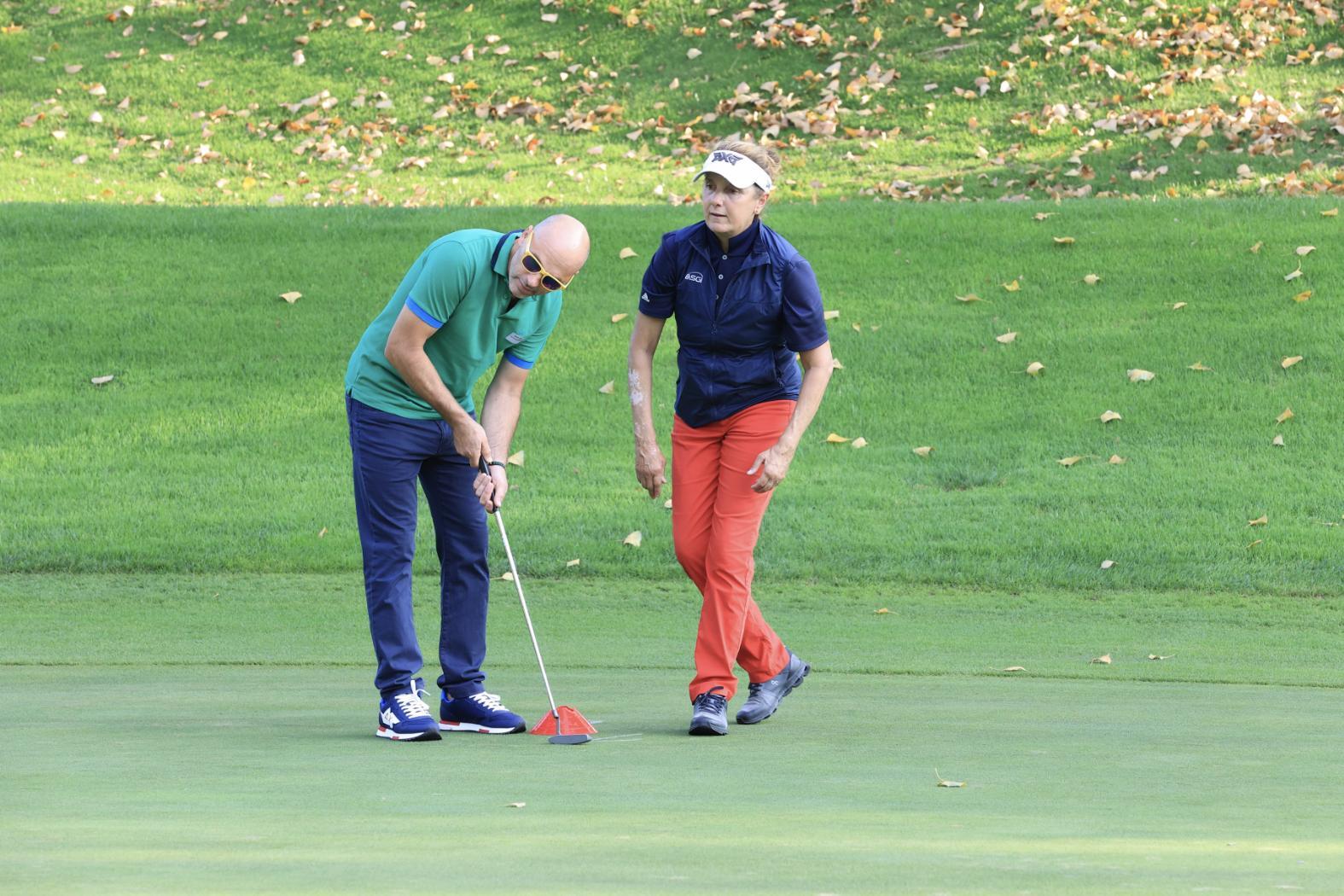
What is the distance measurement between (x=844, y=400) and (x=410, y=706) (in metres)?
8.23

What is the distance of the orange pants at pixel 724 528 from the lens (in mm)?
6082

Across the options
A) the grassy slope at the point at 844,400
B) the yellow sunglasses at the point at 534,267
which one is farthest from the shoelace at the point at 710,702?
the grassy slope at the point at 844,400

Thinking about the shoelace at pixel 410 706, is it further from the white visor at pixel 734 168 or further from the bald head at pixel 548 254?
the white visor at pixel 734 168

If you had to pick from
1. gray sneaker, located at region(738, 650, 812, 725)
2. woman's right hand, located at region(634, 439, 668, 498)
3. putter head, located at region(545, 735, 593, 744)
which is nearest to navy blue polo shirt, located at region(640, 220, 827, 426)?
woman's right hand, located at region(634, 439, 668, 498)

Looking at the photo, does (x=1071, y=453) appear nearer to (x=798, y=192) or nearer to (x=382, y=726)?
(x=798, y=192)

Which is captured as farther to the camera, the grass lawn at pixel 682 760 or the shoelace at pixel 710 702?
the shoelace at pixel 710 702

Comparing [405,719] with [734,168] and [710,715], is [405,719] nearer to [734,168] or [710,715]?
[710,715]

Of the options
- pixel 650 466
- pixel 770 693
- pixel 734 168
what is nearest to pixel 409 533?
pixel 650 466

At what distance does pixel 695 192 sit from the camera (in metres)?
17.9

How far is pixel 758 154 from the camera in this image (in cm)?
600

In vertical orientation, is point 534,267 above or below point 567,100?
above

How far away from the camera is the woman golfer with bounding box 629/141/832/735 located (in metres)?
5.99

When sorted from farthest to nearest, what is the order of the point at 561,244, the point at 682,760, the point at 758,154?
the point at 758,154 < the point at 561,244 < the point at 682,760

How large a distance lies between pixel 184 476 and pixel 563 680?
20.2 ft
